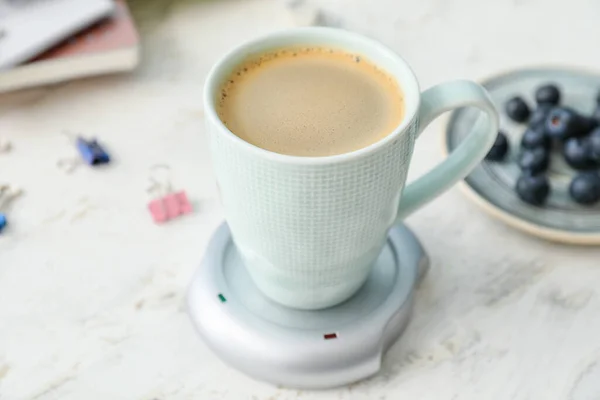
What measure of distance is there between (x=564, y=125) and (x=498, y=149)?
0.06 meters

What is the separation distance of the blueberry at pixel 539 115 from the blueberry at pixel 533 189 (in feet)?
0.23

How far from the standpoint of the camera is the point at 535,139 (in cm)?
59

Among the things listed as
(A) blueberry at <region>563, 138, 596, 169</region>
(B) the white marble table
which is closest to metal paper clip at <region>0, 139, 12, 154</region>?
(B) the white marble table

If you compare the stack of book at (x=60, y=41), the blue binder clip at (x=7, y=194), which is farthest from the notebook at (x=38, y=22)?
the blue binder clip at (x=7, y=194)

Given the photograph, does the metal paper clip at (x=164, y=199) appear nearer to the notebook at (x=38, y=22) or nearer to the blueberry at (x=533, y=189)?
the notebook at (x=38, y=22)

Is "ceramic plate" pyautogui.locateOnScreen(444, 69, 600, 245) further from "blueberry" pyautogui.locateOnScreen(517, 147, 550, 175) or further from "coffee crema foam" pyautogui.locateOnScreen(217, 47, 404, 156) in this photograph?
"coffee crema foam" pyautogui.locateOnScreen(217, 47, 404, 156)

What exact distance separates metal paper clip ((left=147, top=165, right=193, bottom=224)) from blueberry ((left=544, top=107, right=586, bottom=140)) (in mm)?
316

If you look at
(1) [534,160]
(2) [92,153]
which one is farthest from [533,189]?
(2) [92,153]

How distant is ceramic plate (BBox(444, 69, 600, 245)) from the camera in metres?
0.54

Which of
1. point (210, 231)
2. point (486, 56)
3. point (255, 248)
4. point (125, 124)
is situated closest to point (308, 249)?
point (255, 248)

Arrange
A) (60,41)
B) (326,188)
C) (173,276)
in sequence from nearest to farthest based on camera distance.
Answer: (326,188)
(173,276)
(60,41)

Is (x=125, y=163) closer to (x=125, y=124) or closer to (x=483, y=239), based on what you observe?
(x=125, y=124)

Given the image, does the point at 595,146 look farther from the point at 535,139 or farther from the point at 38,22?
the point at 38,22

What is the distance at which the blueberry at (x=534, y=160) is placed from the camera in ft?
1.86
